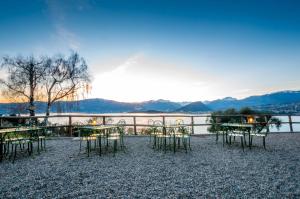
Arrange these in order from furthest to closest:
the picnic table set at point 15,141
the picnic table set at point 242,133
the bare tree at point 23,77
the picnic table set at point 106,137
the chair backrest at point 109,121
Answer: the bare tree at point 23,77
the chair backrest at point 109,121
the picnic table set at point 242,133
the picnic table set at point 106,137
the picnic table set at point 15,141

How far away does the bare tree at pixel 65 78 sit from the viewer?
1838 centimetres

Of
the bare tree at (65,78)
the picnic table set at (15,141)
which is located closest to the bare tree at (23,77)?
the bare tree at (65,78)

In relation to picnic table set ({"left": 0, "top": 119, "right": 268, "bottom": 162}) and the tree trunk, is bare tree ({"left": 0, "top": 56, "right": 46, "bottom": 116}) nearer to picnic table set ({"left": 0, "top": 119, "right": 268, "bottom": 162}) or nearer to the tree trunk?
the tree trunk

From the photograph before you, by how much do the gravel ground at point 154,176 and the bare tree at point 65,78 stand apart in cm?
1335

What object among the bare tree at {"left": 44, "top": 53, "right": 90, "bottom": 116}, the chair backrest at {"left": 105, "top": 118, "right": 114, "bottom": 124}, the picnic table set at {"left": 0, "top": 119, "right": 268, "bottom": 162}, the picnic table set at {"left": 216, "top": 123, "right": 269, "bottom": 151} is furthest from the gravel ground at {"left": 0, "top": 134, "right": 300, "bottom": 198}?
the bare tree at {"left": 44, "top": 53, "right": 90, "bottom": 116}

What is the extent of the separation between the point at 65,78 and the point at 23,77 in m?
3.45

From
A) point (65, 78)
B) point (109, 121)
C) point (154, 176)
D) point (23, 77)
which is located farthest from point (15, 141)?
point (23, 77)

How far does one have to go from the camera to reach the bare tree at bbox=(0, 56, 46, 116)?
682 inches

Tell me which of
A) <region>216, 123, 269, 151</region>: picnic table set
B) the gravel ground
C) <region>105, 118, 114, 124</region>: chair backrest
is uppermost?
<region>105, 118, 114, 124</region>: chair backrest

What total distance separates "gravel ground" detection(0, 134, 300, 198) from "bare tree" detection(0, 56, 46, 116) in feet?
44.9

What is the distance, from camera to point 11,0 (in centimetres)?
919

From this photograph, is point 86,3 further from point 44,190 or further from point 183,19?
point 44,190

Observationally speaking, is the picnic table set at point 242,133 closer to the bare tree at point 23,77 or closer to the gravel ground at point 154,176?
the gravel ground at point 154,176

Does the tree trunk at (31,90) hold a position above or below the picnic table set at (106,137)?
above
